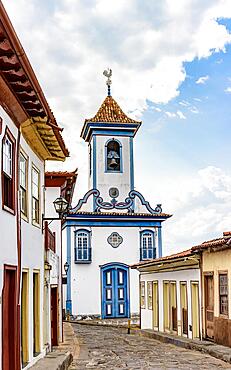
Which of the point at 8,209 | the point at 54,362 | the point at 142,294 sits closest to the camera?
the point at 8,209

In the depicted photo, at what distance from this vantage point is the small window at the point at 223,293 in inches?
660

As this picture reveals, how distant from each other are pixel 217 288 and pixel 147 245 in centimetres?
1797

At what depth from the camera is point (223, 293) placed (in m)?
17.0

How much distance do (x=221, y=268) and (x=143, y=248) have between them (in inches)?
721

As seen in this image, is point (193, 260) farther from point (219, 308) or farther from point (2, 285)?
point (2, 285)

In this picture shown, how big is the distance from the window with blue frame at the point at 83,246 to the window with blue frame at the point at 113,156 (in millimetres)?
3948

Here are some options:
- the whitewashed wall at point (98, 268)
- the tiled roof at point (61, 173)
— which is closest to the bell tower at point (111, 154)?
the whitewashed wall at point (98, 268)

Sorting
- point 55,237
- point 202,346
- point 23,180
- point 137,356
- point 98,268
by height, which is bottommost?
point 137,356

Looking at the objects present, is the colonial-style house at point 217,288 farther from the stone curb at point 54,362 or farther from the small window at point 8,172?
the small window at point 8,172

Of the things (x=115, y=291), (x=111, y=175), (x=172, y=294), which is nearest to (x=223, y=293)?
(x=172, y=294)

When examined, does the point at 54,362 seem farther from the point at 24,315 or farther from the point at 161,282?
the point at 161,282

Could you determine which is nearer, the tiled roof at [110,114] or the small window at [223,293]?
the small window at [223,293]

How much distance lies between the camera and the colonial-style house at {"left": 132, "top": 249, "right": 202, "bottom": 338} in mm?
19766

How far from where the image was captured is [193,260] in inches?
760
